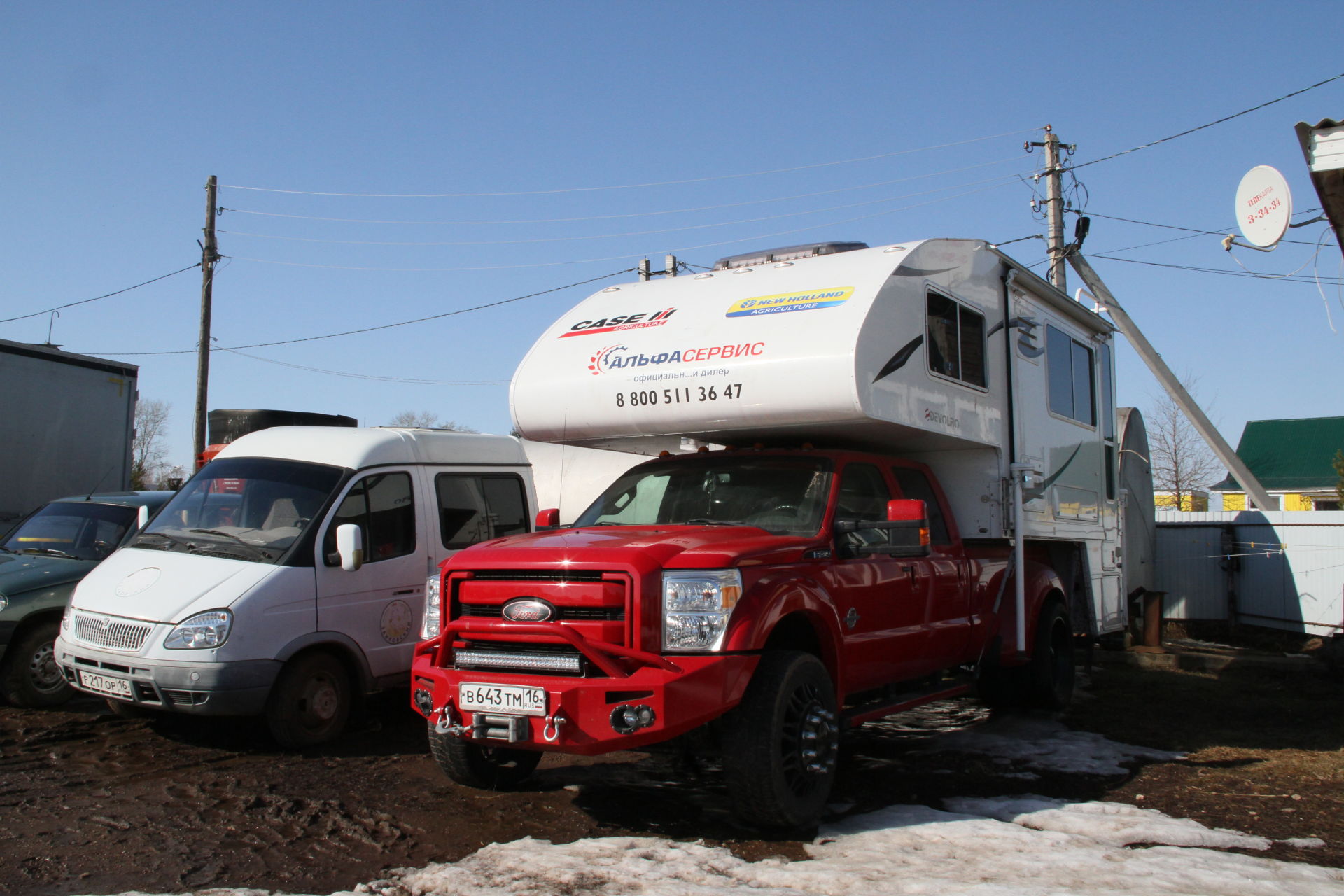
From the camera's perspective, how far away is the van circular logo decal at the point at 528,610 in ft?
16.7

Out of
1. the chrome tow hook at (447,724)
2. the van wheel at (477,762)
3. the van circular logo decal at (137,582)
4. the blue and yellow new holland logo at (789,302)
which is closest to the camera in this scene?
the chrome tow hook at (447,724)

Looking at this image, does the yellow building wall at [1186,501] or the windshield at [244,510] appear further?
the yellow building wall at [1186,501]

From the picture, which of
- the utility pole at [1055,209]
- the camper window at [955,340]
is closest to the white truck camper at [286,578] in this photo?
the camper window at [955,340]

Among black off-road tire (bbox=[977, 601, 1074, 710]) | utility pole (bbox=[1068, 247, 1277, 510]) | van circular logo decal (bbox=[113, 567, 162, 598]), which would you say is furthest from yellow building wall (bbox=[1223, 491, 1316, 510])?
van circular logo decal (bbox=[113, 567, 162, 598])

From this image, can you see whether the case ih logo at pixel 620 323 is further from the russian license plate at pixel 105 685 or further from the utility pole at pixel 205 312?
the utility pole at pixel 205 312

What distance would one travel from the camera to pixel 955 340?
7.44 meters

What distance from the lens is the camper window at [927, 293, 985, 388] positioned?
23.4 ft

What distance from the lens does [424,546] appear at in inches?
318

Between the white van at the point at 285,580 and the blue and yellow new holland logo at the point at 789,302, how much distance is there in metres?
2.95

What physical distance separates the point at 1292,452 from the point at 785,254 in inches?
1493

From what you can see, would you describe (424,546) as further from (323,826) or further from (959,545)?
(959,545)

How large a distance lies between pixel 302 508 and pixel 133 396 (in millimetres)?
6831

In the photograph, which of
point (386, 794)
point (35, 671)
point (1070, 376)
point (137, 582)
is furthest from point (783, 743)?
point (35, 671)

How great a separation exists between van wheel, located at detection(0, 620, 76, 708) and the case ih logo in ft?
15.1
